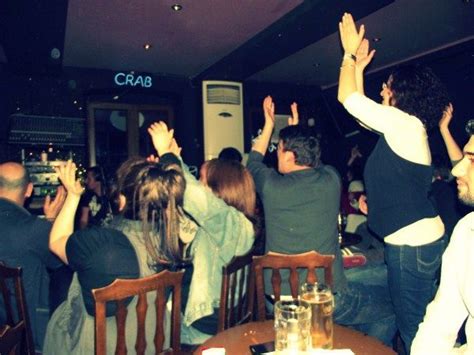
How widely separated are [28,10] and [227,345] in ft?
11.4

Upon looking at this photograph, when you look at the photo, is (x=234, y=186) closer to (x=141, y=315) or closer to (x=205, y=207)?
(x=205, y=207)

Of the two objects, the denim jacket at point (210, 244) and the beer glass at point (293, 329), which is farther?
the denim jacket at point (210, 244)

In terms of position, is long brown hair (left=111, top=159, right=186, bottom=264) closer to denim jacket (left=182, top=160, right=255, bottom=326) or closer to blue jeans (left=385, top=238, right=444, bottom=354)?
denim jacket (left=182, top=160, right=255, bottom=326)

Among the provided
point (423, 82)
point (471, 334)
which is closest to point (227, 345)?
point (471, 334)

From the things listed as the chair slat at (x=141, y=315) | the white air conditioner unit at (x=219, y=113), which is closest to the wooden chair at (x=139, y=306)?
the chair slat at (x=141, y=315)

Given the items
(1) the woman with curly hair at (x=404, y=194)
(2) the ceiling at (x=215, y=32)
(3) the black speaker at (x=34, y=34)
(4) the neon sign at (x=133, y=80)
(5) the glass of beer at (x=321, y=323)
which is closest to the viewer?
(5) the glass of beer at (x=321, y=323)

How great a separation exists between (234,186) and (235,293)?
52cm

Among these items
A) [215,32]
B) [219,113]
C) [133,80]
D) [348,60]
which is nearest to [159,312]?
[348,60]

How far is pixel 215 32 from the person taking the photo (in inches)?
198

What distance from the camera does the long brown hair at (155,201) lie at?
1.80m

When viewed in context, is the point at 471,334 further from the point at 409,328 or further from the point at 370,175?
the point at 370,175

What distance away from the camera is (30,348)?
208 cm

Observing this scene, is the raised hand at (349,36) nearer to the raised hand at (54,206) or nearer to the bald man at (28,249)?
the bald man at (28,249)

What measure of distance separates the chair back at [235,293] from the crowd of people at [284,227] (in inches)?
3.2
